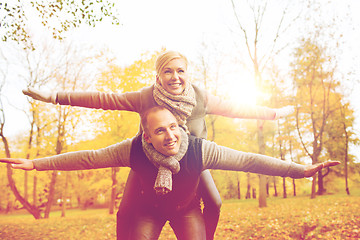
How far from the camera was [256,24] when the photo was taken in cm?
1559

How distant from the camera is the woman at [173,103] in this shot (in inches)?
99.8

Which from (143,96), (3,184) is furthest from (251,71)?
(3,184)

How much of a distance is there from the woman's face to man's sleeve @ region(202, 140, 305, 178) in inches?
22.0

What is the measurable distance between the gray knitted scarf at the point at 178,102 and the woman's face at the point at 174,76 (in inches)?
1.8

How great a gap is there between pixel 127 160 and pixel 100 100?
67cm

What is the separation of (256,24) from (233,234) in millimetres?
12040

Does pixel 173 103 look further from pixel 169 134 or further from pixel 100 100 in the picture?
pixel 100 100

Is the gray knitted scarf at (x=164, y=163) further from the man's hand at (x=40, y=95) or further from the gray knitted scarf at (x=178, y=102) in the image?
the man's hand at (x=40, y=95)

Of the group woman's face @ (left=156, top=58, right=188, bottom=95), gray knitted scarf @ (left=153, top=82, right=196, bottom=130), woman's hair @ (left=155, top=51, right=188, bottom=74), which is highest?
woman's hair @ (left=155, top=51, right=188, bottom=74)

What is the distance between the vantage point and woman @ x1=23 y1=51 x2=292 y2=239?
254 cm

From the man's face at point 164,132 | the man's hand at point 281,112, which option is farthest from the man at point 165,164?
the man's hand at point 281,112

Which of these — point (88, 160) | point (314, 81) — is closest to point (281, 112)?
point (88, 160)

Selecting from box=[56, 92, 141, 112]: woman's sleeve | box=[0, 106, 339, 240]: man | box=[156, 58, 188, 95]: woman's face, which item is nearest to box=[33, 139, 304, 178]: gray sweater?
box=[0, 106, 339, 240]: man

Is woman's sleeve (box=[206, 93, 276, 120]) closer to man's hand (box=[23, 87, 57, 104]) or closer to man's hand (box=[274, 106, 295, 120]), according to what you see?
man's hand (box=[274, 106, 295, 120])
